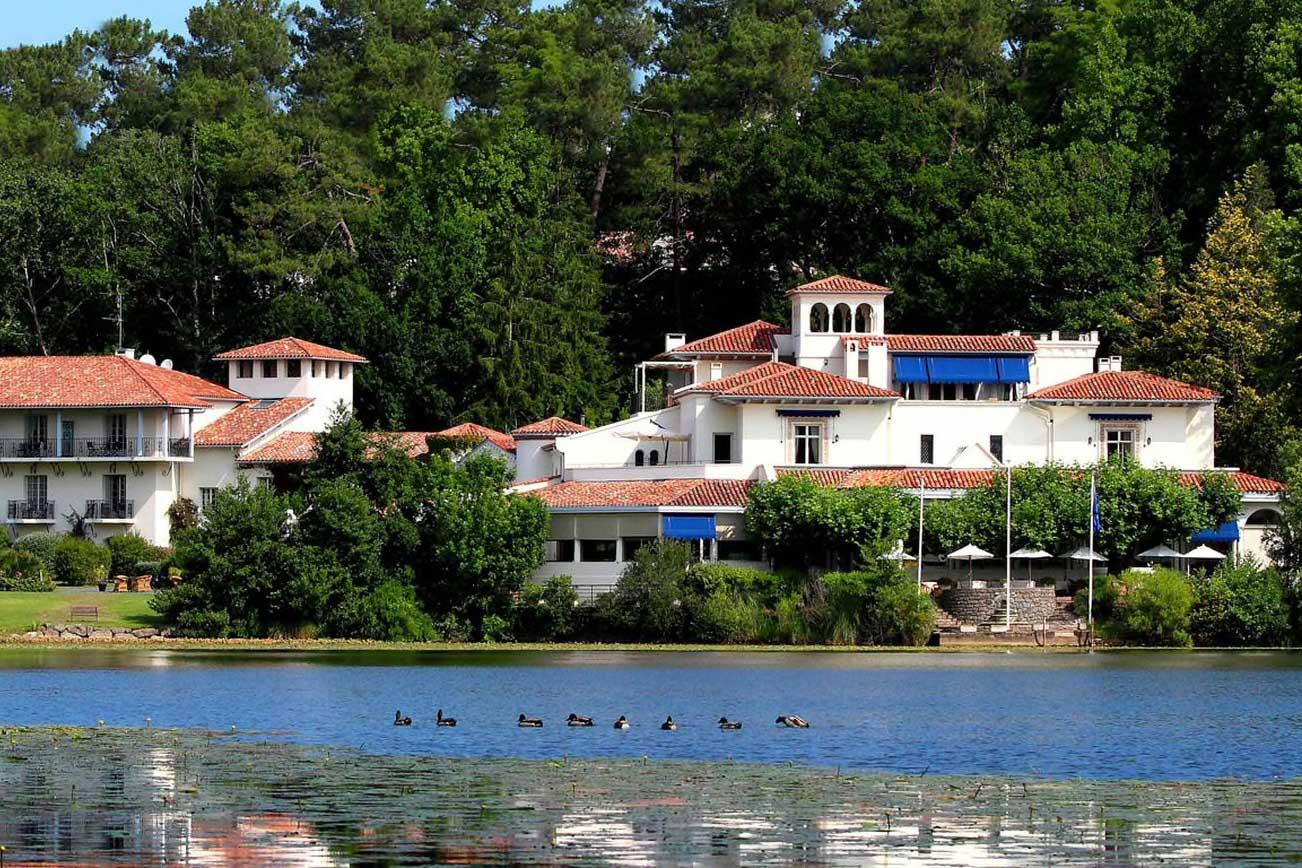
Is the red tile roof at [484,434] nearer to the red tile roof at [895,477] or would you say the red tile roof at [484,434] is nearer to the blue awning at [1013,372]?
the red tile roof at [895,477]

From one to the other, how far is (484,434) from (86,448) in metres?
14.1

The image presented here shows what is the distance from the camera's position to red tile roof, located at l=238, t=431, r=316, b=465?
8750cm

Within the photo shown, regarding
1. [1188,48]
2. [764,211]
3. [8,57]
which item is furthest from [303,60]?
[1188,48]

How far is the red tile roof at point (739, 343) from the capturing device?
93.2m

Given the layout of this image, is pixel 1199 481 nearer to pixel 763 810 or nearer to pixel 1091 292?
pixel 1091 292

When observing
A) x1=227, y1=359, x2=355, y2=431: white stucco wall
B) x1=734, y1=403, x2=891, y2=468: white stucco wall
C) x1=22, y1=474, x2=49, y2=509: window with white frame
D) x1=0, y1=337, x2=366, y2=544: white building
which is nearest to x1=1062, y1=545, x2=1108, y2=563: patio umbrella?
x1=734, y1=403, x2=891, y2=468: white stucco wall

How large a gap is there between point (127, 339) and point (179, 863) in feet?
270

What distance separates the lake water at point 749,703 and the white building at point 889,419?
1257 centimetres

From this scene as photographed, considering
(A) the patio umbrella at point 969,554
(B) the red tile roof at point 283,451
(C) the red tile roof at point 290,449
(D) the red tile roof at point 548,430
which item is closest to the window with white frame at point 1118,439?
(A) the patio umbrella at point 969,554

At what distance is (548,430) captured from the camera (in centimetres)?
8881

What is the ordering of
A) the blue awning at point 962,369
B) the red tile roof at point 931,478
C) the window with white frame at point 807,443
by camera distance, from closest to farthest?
the red tile roof at point 931,478
the window with white frame at point 807,443
the blue awning at point 962,369

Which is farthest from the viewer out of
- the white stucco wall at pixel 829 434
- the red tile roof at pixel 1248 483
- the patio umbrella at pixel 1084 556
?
the white stucco wall at pixel 829 434

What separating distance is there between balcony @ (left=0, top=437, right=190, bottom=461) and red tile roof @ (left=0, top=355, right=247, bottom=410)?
150 cm

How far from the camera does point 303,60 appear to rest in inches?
5374
